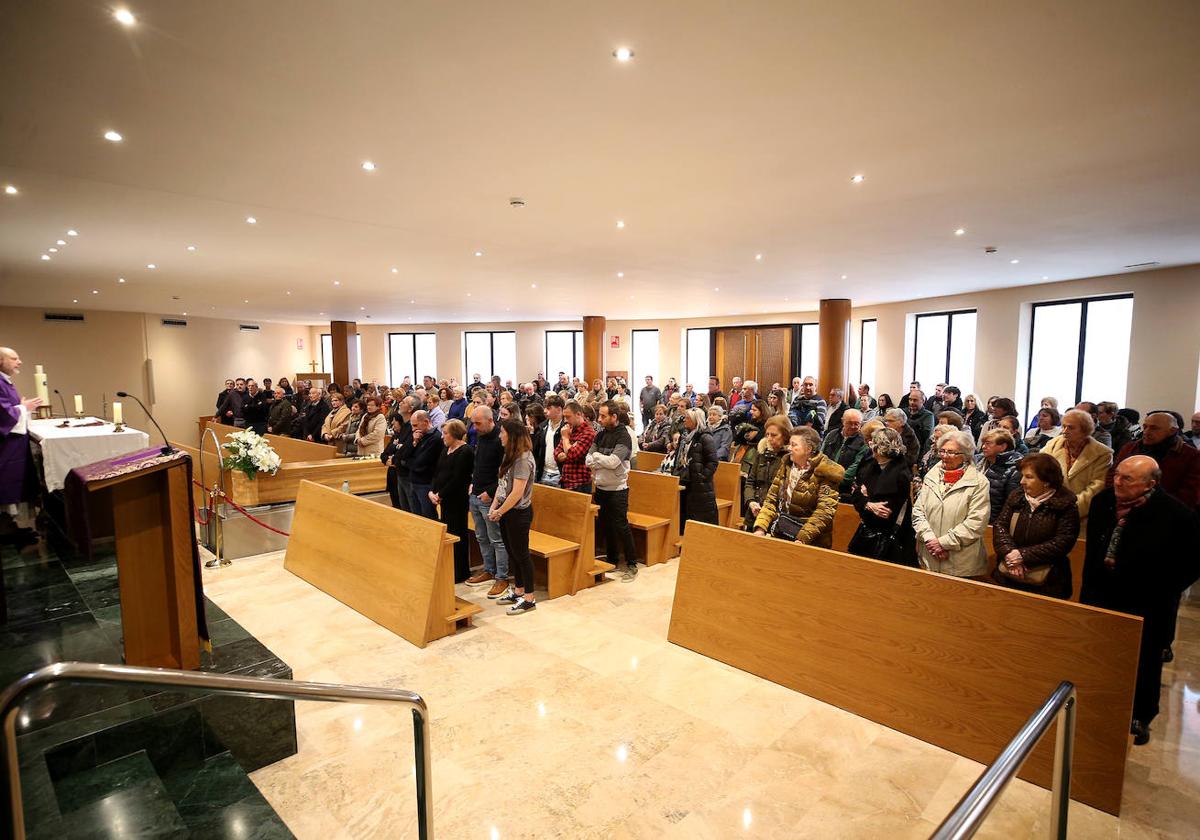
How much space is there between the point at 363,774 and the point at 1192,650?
5.26 m

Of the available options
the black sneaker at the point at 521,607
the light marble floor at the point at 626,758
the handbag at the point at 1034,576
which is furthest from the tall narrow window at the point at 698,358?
the handbag at the point at 1034,576

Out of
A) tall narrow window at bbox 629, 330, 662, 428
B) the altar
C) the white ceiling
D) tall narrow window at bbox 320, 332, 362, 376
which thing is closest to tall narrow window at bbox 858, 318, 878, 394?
tall narrow window at bbox 629, 330, 662, 428

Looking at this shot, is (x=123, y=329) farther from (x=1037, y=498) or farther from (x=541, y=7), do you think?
(x=1037, y=498)

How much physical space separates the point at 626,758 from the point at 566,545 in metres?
2.28

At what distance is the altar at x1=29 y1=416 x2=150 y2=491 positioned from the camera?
204 inches

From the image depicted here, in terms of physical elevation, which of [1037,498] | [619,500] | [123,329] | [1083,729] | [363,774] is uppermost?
[123,329]

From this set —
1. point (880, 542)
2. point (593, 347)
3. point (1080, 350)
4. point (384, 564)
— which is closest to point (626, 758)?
point (880, 542)

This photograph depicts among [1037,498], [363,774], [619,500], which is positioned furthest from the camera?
[619,500]

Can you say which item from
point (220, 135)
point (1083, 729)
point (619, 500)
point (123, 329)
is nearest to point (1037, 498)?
point (1083, 729)

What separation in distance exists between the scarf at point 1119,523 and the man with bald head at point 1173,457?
1308 millimetres

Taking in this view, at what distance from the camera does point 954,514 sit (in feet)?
11.7

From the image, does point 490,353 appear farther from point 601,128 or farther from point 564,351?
point 601,128

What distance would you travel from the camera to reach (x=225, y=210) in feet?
20.9

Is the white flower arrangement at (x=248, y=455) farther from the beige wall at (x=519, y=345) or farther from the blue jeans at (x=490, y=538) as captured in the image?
the beige wall at (x=519, y=345)
